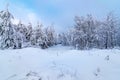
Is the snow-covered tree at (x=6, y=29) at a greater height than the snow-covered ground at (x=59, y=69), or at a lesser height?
greater

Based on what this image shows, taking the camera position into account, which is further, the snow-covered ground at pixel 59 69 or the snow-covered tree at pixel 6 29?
the snow-covered tree at pixel 6 29

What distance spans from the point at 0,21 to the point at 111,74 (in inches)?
1122

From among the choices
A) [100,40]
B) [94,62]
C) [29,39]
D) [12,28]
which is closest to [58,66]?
[94,62]

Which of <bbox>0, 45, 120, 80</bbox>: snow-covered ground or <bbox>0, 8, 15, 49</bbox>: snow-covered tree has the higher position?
<bbox>0, 8, 15, 49</bbox>: snow-covered tree

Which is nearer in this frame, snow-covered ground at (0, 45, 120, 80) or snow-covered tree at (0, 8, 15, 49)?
snow-covered ground at (0, 45, 120, 80)

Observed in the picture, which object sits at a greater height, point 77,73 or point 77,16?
point 77,16

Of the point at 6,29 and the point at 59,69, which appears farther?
the point at 6,29

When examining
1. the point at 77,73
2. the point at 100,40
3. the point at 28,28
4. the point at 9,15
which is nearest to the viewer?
the point at 77,73

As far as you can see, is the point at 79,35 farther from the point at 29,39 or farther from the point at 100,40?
the point at 29,39

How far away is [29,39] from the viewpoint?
5950 cm

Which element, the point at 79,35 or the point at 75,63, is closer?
the point at 75,63

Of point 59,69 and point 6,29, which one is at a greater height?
point 6,29

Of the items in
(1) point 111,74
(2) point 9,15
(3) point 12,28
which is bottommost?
(1) point 111,74

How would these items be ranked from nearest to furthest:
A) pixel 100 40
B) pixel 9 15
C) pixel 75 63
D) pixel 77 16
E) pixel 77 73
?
pixel 77 73 → pixel 75 63 → pixel 9 15 → pixel 100 40 → pixel 77 16
